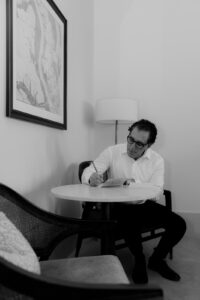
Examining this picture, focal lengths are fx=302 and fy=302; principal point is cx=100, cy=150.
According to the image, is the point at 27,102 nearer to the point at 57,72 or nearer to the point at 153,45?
the point at 57,72

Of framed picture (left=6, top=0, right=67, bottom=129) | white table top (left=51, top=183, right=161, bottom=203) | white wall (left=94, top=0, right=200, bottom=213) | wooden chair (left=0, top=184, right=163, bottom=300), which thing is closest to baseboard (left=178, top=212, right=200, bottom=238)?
white wall (left=94, top=0, right=200, bottom=213)

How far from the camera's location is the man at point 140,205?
2338mm

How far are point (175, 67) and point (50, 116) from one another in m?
1.88

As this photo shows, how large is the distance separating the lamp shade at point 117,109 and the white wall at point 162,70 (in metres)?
A: 0.51

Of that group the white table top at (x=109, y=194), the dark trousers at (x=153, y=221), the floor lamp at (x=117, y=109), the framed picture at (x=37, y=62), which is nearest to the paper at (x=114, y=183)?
the white table top at (x=109, y=194)

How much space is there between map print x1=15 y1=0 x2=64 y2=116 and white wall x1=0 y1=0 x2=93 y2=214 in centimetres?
16

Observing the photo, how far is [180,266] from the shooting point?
102 inches

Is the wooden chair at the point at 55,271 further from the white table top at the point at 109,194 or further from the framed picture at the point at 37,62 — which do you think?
the framed picture at the point at 37,62

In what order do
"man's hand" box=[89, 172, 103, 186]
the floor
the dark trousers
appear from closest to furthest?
the floor, "man's hand" box=[89, 172, 103, 186], the dark trousers

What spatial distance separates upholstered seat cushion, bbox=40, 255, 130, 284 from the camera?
1251mm

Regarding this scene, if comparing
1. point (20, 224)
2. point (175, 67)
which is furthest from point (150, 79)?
point (20, 224)

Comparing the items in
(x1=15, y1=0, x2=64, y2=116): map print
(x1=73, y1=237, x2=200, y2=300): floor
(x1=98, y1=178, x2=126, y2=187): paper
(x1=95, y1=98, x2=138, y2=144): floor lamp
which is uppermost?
(x1=15, y1=0, x2=64, y2=116): map print

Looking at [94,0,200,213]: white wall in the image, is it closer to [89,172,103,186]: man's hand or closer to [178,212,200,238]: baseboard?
[178,212,200,238]: baseboard

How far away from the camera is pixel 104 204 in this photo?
1.97 meters
